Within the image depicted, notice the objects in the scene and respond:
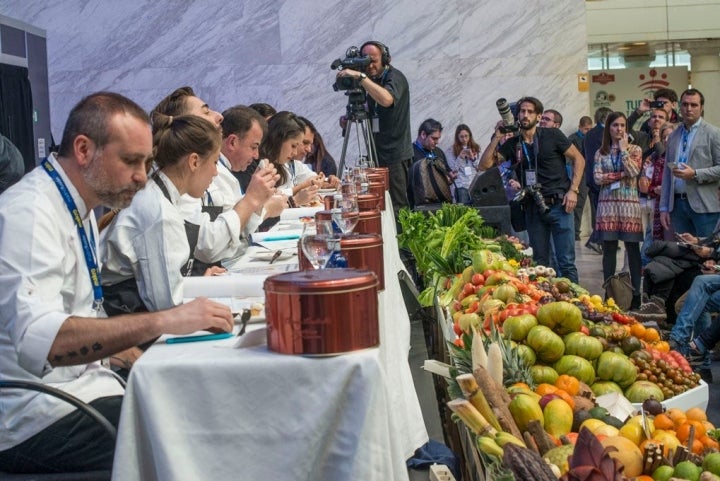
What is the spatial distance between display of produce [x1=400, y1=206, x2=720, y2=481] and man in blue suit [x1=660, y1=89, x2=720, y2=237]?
2.61m

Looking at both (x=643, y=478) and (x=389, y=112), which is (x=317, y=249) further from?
(x=389, y=112)

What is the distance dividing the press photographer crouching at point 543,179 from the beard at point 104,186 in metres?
5.71

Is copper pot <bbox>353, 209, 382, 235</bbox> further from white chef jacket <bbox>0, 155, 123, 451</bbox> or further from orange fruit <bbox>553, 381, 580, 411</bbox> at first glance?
white chef jacket <bbox>0, 155, 123, 451</bbox>

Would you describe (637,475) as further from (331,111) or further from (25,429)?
(331,111)

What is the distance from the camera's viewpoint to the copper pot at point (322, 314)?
192cm

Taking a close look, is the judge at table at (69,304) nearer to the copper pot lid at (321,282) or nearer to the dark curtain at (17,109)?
the copper pot lid at (321,282)

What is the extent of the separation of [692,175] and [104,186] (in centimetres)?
572

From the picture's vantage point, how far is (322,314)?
1.92 meters

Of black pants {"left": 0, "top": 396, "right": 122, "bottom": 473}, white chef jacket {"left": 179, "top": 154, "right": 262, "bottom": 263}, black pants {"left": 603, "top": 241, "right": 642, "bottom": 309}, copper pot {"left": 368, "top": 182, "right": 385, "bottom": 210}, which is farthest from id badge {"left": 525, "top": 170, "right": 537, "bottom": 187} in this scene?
black pants {"left": 0, "top": 396, "right": 122, "bottom": 473}

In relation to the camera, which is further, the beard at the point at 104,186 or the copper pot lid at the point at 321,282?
the beard at the point at 104,186

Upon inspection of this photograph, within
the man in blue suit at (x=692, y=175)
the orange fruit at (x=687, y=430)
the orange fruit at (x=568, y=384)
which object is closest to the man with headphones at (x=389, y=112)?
the man in blue suit at (x=692, y=175)

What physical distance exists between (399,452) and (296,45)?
10.6 metres

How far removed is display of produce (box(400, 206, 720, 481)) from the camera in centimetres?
250

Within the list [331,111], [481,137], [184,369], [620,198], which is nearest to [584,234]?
[481,137]
